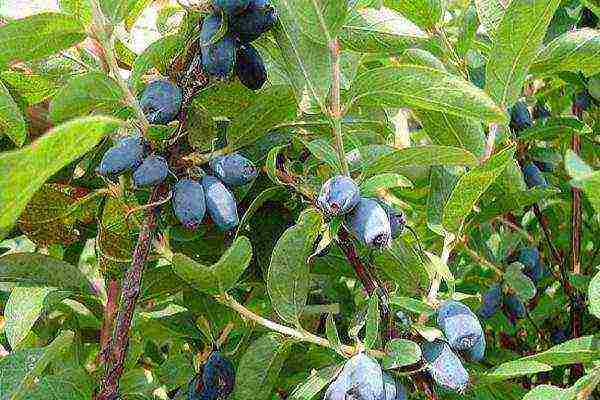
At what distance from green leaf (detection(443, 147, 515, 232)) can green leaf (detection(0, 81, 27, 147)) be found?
17.7 inches

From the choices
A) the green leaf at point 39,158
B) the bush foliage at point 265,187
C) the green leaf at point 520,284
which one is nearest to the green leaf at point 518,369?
the bush foliage at point 265,187

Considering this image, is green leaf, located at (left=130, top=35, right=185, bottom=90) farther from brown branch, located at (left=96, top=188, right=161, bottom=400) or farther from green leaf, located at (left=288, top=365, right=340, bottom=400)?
green leaf, located at (left=288, top=365, right=340, bottom=400)

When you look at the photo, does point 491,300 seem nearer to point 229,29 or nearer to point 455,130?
point 455,130

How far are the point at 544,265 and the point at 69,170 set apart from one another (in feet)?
2.85

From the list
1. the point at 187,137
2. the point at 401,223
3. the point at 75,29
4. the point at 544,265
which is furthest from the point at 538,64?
the point at 544,265

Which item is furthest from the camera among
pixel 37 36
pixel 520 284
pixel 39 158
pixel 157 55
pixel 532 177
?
pixel 532 177

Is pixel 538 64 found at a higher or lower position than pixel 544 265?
higher

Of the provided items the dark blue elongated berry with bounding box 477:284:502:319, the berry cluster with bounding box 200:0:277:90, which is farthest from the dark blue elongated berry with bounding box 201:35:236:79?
the dark blue elongated berry with bounding box 477:284:502:319

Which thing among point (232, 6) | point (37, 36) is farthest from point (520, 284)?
point (37, 36)

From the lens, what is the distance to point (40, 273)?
102cm

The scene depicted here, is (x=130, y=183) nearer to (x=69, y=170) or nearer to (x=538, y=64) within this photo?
(x=69, y=170)

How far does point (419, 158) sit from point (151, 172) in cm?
27

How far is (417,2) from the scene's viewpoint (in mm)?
1010

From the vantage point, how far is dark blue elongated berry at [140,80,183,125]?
83 centimetres
